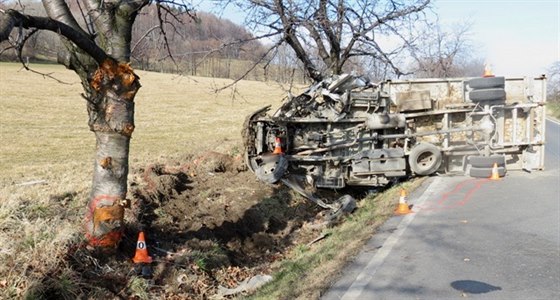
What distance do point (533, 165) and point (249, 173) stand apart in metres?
5.99

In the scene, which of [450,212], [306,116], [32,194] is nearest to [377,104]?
[306,116]

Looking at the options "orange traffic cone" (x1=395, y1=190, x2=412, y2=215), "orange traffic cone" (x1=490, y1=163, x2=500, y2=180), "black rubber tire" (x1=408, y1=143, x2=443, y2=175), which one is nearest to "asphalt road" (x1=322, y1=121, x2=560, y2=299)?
"orange traffic cone" (x1=395, y1=190, x2=412, y2=215)

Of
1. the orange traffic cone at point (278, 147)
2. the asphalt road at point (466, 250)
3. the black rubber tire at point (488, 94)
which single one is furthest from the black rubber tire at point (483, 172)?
the orange traffic cone at point (278, 147)

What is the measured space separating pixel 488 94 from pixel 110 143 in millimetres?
7314

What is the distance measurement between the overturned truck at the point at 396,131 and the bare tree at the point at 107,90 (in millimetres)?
4203

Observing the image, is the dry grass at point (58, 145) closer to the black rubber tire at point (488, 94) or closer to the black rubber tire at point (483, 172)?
the black rubber tire at point (488, 94)

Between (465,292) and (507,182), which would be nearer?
(465,292)

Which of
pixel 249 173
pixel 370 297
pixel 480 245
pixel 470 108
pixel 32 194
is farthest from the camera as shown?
pixel 249 173

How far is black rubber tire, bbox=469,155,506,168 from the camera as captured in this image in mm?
9758

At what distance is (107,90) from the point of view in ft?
19.5

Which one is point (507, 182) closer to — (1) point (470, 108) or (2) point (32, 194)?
(1) point (470, 108)

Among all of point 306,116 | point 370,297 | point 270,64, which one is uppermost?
point 270,64

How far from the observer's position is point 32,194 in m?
8.16

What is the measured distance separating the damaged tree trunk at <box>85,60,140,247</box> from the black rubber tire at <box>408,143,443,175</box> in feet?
19.6
